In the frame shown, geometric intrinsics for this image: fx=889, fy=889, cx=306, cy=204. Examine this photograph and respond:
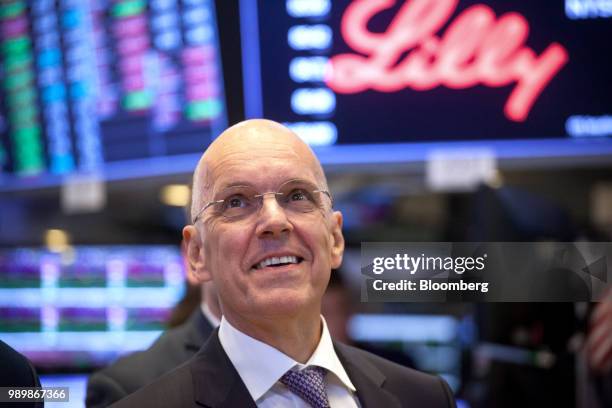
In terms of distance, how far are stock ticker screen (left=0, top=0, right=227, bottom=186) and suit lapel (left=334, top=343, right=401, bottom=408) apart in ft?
3.69

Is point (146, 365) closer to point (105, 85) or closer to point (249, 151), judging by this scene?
point (249, 151)

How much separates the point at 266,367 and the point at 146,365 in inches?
25.9

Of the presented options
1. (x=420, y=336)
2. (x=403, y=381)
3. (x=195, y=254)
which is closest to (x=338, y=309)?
(x=420, y=336)

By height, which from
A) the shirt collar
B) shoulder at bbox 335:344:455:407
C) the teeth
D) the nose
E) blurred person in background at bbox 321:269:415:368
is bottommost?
blurred person in background at bbox 321:269:415:368

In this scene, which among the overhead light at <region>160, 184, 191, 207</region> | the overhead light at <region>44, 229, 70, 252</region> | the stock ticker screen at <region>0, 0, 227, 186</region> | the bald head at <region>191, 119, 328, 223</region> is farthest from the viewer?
the overhead light at <region>44, 229, 70, 252</region>

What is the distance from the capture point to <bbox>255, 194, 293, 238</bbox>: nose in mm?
1635

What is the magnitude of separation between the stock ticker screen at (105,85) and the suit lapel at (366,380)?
1.12 meters

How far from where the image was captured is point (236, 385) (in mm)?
1657

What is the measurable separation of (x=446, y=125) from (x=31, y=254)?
1.92 metres

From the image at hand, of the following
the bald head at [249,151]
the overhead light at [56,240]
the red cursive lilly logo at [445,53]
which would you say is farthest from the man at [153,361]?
the overhead light at [56,240]

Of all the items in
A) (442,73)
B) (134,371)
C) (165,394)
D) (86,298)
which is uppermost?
(442,73)

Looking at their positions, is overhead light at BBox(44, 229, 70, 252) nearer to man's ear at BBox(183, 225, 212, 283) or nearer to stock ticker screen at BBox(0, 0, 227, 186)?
stock ticker screen at BBox(0, 0, 227, 186)

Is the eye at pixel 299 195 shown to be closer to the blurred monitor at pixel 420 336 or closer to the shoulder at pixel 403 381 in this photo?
the shoulder at pixel 403 381

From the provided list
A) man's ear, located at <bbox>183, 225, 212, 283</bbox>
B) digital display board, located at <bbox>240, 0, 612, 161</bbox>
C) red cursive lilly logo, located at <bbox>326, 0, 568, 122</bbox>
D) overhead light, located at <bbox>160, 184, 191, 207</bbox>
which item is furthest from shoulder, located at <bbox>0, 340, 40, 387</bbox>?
overhead light, located at <bbox>160, 184, 191, 207</bbox>
